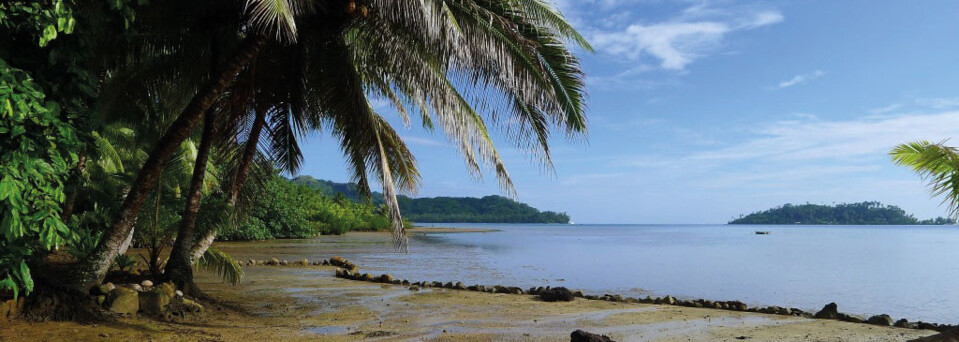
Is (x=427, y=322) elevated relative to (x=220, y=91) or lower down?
lower down

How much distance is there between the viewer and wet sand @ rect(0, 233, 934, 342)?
7.28 metres

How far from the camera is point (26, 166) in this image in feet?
16.7

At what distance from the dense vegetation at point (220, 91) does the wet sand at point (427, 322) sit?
37.7 inches

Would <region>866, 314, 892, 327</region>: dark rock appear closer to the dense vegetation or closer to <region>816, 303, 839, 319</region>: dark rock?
<region>816, 303, 839, 319</region>: dark rock

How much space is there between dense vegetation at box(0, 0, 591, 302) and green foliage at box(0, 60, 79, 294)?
0.02m

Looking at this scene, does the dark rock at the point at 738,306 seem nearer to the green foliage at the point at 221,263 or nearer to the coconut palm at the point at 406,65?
the coconut palm at the point at 406,65

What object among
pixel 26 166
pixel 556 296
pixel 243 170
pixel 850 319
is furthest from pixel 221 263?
pixel 850 319

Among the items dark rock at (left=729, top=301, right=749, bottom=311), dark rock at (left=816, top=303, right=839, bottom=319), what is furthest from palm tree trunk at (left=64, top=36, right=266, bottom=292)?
dark rock at (left=816, top=303, right=839, bottom=319)

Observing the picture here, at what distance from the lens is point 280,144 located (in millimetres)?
11766

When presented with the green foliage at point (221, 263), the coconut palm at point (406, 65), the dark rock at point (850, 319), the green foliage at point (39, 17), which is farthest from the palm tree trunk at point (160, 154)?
the dark rock at point (850, 319)

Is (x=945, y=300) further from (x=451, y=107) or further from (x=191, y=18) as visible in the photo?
(x=191, y=18)

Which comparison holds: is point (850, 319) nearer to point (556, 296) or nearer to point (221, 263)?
point (556, 296)

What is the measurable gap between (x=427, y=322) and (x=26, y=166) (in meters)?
5.18

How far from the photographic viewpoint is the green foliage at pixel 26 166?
499 centimetres
